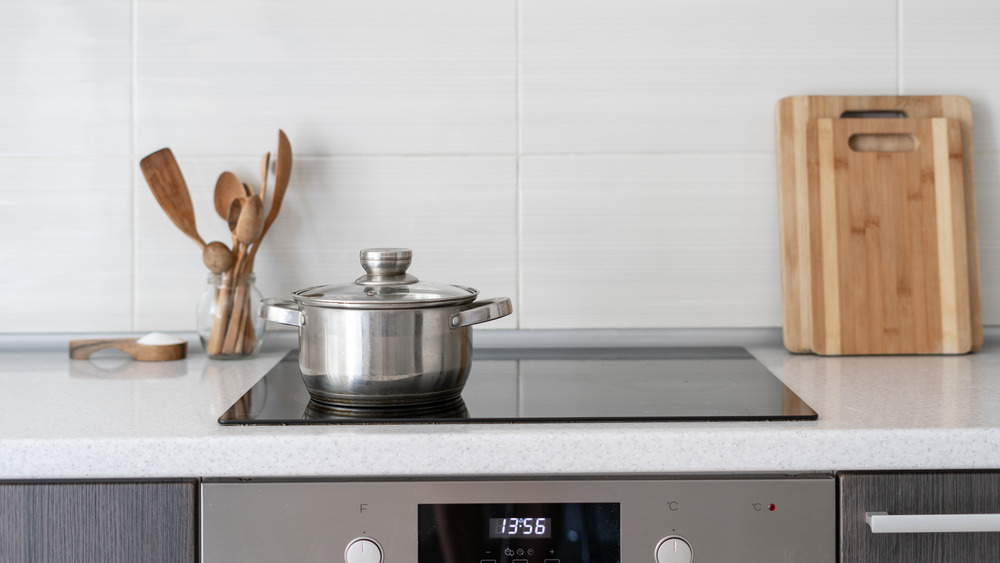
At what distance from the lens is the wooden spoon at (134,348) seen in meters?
1.27

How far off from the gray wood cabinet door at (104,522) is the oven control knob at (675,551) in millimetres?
460

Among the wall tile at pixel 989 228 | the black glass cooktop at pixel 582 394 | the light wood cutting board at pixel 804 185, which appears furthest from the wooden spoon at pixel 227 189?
the wall tile at pixel 989 228

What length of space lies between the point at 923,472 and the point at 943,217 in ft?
2.02

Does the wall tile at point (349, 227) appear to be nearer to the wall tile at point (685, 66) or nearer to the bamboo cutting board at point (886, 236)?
the wall tile at point (685, 66)

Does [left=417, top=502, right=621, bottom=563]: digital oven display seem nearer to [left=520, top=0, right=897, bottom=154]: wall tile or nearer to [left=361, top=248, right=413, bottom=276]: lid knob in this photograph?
[left=361, top=248, right=413, bottom=276]: lid knob

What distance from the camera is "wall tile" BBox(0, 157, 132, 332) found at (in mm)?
1370

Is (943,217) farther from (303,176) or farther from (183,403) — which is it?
(183,403)

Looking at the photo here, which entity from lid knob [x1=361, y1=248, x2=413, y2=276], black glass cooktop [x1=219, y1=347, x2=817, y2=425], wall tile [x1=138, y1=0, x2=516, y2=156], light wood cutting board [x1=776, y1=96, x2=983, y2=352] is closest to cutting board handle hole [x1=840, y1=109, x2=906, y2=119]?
light wood cutting board [x1=776, y1=96, x2=983, y2=352]

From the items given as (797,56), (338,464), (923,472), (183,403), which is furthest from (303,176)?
(923,472)

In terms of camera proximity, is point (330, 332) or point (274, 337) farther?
point (274, 337)

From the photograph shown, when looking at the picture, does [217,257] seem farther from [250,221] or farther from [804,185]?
[804,185]

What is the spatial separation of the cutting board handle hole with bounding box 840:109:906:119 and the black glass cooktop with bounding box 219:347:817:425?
42cm

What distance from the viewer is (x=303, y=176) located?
4.53 ft

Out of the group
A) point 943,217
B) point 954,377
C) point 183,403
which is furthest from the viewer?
point 943,217
